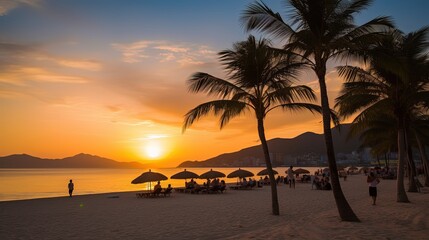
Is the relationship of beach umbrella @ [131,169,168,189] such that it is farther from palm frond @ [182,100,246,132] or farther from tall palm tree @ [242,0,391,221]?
tall palm tree @ [242,0,391,221]

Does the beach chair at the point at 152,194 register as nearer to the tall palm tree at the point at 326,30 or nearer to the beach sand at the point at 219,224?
the beach sand at the point at 219,224

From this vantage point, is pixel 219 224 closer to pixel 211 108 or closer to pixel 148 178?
pixel 211 108

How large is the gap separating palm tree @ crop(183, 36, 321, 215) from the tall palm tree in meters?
1.52

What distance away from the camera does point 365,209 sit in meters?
13.5

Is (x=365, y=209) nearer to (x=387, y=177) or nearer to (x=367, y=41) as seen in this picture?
(x=367, y=41)

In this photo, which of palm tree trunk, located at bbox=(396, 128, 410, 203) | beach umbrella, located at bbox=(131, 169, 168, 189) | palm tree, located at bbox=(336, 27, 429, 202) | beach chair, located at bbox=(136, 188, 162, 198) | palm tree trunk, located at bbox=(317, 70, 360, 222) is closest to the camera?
palm tree trunk, located at bbox=(317, 70, 360, 222)

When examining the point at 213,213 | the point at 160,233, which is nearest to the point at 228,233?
the point at 160,233

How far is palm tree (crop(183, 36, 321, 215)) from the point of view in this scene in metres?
13.2

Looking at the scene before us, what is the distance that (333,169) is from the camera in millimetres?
10867

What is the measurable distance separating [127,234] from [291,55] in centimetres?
791

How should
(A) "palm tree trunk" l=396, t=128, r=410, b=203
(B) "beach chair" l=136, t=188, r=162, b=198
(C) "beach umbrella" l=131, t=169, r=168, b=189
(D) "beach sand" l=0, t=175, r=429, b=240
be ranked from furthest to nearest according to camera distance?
(C) "beach umbrella" l=131, t=169, r=168, b=189
(B) "beach chair" l=136, t=188, r=162, b=198
(A) "palm tree trunk" l=396, t=128, r=410, b=203
(D) "beach sand" l=0, t=175, r=429, b=240

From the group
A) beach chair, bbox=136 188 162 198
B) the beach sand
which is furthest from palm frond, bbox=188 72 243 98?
beach chair, bbox=136 188 162 198

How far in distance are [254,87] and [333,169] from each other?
14.7 feet

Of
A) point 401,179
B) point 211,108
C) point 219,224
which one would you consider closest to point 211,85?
point 211,108
